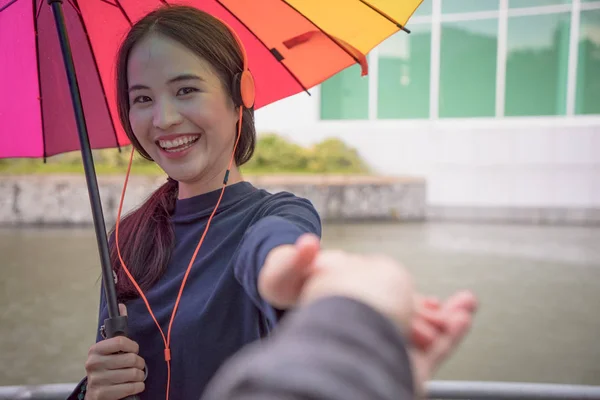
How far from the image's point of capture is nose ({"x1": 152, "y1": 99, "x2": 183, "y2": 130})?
3.83 feet

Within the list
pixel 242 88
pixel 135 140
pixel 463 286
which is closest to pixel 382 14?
pixel 242 88

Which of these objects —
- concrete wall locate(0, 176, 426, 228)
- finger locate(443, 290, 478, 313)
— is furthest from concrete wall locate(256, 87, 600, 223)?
finger locate(443, 290, 478, 313)

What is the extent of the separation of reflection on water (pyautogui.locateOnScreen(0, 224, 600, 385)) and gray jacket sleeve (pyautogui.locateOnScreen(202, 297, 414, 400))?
3.32 m

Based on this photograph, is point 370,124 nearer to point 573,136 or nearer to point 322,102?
point 322,102

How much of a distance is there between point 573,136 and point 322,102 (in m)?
4.33

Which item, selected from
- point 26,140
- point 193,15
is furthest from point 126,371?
point 26,140

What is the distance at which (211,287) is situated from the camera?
114cm

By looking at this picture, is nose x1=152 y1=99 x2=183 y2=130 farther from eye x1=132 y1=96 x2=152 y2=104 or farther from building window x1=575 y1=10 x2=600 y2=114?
building window x1=575 y1=10 x2=600 y2=114

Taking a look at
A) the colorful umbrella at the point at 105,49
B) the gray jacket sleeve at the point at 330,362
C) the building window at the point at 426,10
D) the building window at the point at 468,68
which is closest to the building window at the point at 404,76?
the building window at the point at 426,10

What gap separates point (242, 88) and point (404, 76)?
9.49 m

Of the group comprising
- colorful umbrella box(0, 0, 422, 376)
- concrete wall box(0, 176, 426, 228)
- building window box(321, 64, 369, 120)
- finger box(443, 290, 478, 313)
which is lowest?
concrete wall box(0, 176, 426, 228)

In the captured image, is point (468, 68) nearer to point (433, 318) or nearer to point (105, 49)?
point (105, 49)

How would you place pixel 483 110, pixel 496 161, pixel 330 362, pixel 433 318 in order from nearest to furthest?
pixel 330 362, pixel 433 318, pixel 496 161, pixel 483 110

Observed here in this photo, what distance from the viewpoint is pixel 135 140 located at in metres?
1.40
